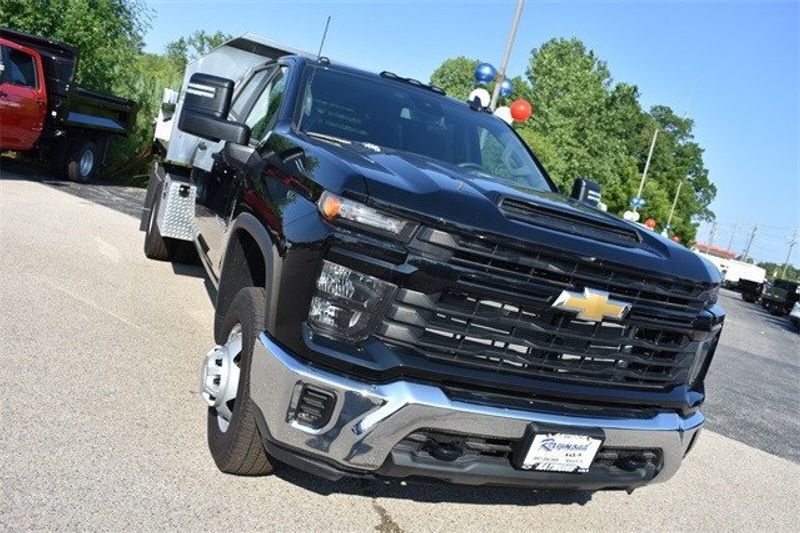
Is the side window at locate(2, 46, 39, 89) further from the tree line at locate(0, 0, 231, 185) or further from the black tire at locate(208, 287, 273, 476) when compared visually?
the black tire at locate(208, 287, 273, 476)

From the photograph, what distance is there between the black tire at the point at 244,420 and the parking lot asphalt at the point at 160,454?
0.10 meters

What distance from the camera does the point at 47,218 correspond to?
8906mm

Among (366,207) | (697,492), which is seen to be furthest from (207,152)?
(697,492)

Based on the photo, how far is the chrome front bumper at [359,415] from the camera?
2695mm

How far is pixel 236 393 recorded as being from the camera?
3.20 meters

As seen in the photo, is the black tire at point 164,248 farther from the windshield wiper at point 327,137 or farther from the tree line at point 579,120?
the tree line at point 579,120

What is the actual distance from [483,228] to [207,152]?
2.85m

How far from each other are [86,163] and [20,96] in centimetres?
212

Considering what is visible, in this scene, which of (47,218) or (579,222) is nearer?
(579,222)

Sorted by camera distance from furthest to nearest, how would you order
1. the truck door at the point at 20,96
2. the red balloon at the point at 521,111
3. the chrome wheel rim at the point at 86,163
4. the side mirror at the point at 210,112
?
the red balloon at the point at 521,111, the chrome wheel rim at the point at 86,163, the truck door at the point at 20,96, the side mirror at the point at 210,112

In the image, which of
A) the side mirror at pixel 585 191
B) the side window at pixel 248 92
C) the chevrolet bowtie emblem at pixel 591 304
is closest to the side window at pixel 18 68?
the side window at pixel 248 92

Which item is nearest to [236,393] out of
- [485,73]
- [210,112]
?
[210,112]

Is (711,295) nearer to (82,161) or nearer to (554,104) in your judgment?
(82,161)

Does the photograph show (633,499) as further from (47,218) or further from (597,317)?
(47,218)
